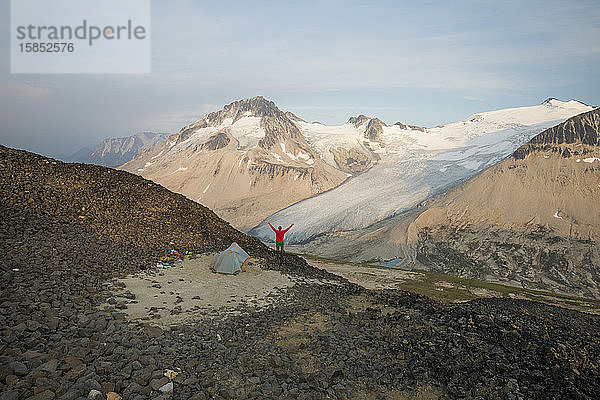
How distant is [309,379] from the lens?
34.2ft

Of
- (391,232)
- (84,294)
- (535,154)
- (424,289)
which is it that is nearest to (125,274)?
(84,294)

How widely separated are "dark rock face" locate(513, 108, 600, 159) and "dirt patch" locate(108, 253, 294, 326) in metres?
107

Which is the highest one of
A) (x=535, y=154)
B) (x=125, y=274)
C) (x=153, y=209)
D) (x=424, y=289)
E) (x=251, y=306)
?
(x=535, y=154)

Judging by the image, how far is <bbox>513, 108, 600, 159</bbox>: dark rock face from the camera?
315 ft

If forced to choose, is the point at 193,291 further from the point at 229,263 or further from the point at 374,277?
the point at 374,277

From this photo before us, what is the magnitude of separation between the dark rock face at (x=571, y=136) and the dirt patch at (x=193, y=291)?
351ft

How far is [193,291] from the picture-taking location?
707 inches

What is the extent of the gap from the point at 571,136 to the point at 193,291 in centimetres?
11512

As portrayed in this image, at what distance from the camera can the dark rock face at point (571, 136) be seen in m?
96.1

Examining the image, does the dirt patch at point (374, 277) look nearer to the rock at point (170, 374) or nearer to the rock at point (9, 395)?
the rock at point (170, 374)

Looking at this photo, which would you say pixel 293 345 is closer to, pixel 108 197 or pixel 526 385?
pixel 526 385

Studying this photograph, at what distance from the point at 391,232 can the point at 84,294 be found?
94.7 m

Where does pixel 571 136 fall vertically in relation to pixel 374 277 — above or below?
above

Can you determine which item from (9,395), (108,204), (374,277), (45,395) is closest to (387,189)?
(374,277)
